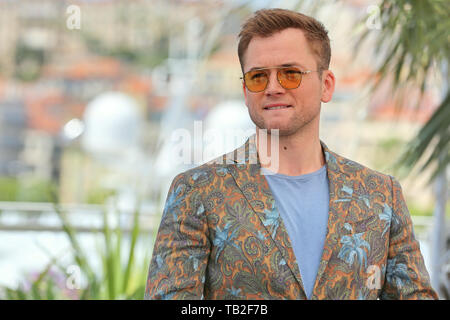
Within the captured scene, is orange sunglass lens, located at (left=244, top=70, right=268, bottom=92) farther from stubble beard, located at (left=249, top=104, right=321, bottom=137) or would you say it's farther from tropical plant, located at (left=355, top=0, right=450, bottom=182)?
tropical plant, located at (left=355, top=0, right=450, bottom=182)

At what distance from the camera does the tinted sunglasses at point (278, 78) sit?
0.91m

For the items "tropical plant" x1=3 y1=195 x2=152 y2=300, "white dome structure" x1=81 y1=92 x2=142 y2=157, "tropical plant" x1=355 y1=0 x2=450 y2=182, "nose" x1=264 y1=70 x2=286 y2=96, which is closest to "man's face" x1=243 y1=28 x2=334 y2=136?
"nose" x1=264 y1=70 x2=286 y2=96

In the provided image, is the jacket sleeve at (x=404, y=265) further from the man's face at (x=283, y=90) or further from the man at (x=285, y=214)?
the man's face at (x=283, y=90)

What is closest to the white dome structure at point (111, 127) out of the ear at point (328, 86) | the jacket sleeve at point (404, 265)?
the ear at point (328, 86)

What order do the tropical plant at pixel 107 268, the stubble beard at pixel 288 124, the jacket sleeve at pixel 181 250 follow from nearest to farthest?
the jacket sleeve at pixel 181 250
the stubble beard at pixel 288 124
the tropical plant at pixel 107 268

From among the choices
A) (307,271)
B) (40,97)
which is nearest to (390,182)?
(307,271)

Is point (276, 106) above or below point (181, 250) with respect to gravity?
above

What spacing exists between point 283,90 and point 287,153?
112 millimetres

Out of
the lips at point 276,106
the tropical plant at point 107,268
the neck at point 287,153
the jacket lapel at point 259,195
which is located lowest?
the tropical plant at point 107,268

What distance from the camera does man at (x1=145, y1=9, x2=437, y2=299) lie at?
33.8 inches

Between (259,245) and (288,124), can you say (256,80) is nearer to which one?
(288,124)

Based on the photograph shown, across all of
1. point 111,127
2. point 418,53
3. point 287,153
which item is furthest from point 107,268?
point 111,127

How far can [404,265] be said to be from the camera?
912 mm
